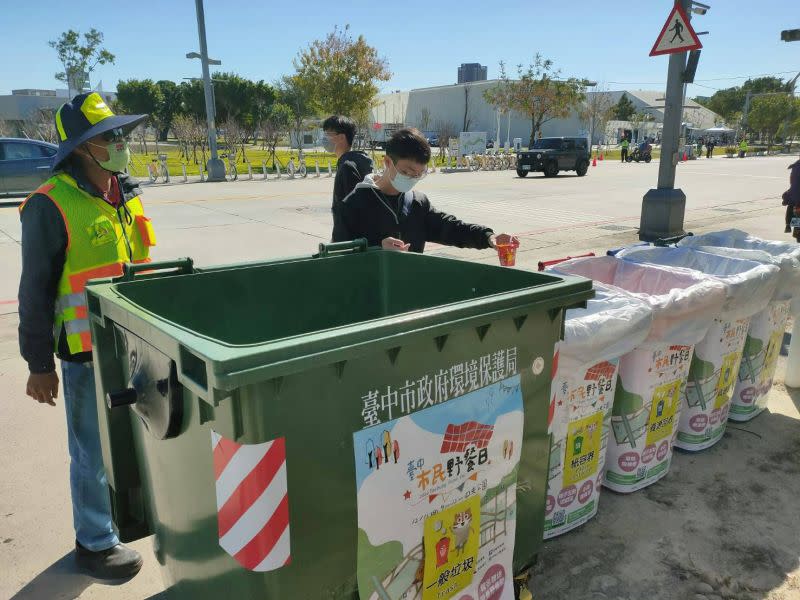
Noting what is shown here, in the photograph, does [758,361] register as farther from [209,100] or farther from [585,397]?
[209,100]

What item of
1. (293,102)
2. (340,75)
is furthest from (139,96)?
(340,75)

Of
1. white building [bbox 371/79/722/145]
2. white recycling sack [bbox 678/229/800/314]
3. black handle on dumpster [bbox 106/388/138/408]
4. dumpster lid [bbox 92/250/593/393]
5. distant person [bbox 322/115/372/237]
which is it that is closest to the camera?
dumpster lid [bbox 92/250/593/393]

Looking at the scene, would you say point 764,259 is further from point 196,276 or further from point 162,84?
point 162,84

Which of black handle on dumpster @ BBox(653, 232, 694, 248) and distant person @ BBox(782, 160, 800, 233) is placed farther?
distant person @ BBox(782, 160, 800, 233)

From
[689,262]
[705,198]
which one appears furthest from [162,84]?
[689,262]

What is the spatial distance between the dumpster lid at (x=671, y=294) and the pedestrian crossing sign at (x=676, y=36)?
19.3ft

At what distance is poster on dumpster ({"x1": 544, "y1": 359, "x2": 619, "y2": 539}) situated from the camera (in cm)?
255

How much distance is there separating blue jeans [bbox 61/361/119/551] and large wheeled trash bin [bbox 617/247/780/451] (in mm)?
2948

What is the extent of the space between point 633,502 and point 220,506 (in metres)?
2.32

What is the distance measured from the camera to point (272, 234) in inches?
420

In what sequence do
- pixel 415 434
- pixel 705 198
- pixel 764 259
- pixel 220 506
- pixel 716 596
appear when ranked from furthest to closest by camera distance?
pixel 705 198 → pixel 764 259 → pixel 716 596 → pixel 415 434 → pixel 220 506

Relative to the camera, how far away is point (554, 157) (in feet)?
81.0

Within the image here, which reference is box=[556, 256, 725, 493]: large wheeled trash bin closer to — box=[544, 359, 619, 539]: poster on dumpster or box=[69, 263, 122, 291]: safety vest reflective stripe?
box=[544, 359, 619, 539]: poster on dumpster

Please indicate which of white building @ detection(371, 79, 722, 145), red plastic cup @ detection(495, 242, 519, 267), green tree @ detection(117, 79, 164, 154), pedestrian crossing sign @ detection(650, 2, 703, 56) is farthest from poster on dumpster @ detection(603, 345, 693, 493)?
white building @ detection(371, 79, 722, 145)
